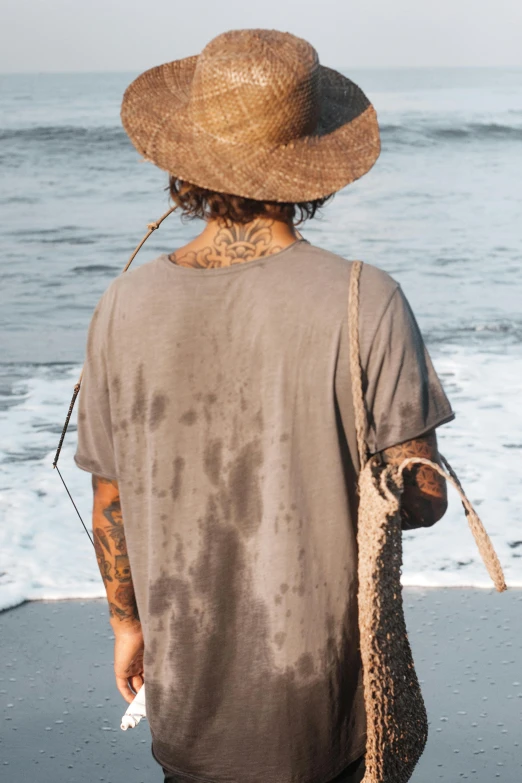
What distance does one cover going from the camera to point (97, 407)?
1.69 meters

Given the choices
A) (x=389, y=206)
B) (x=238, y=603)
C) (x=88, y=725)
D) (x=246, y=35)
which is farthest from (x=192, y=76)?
(x=389, y=206)

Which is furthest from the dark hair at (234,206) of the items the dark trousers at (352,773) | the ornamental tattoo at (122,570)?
the dark trousers at (352,773)

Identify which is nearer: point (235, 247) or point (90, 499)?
point (235, 247)

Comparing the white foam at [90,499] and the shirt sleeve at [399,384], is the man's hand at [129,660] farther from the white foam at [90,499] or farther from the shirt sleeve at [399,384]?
the white foam at [90,499]

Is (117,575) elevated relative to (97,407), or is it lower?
lower

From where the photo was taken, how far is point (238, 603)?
62.8 inches

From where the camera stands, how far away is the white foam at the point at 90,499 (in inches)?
177

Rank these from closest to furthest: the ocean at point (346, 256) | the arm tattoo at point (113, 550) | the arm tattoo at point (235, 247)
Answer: the arm tattoo at point (235, 247) < the arm tattoo at point (113, 550) < the ocean at point (346, 256)

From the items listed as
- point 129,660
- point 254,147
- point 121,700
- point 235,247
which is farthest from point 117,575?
point 121,700

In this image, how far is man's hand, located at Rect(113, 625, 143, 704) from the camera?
1.88 metres

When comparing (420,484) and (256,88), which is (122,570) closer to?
(420,484)

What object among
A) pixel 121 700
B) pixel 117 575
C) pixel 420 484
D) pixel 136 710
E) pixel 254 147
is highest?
pixel 254 147

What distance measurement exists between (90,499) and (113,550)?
12.9 feet

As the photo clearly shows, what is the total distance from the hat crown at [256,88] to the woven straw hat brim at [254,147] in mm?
21
